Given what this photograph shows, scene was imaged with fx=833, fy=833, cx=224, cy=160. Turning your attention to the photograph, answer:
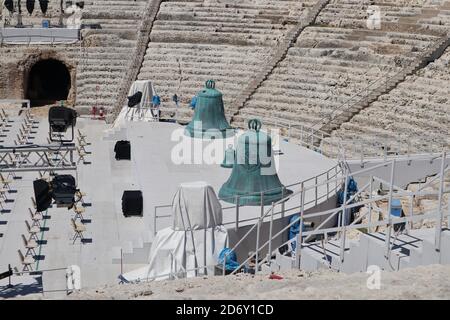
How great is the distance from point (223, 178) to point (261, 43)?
41.7 ft

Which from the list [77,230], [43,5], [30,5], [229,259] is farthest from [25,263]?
[30,5]

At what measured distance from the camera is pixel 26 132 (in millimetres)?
27453

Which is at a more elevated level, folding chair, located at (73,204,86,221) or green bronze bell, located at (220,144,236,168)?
green bronze bell, located at (220,144,236,168)

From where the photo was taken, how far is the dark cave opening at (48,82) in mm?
33906

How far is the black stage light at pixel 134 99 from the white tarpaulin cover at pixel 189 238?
12.3m

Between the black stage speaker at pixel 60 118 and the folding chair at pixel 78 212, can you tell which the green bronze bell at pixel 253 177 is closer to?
the folding chair at pixel 78 212

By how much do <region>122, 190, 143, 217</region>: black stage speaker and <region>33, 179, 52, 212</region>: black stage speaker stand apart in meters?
1.80

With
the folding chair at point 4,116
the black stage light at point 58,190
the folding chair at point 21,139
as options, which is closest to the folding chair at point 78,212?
the black stage light at point 58,190

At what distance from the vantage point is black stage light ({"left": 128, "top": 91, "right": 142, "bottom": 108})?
2694cm

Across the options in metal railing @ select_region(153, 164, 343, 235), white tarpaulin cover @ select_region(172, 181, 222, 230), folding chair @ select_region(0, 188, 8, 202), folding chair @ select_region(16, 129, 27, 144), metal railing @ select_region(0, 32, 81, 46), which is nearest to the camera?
white tarpaulin cover @ select_region(172, 181, 222, 230)

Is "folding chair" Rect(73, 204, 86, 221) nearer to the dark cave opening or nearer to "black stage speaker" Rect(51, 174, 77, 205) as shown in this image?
"black stage speaker" Rect(51, 174, 77, 205)

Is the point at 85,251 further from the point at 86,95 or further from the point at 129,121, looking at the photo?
the point at 86,95

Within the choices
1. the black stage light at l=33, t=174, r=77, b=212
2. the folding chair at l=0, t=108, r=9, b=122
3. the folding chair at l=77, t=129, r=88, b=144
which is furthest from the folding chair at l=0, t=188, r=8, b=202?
the folding chair at l=0, t=108, r=9, b=122
